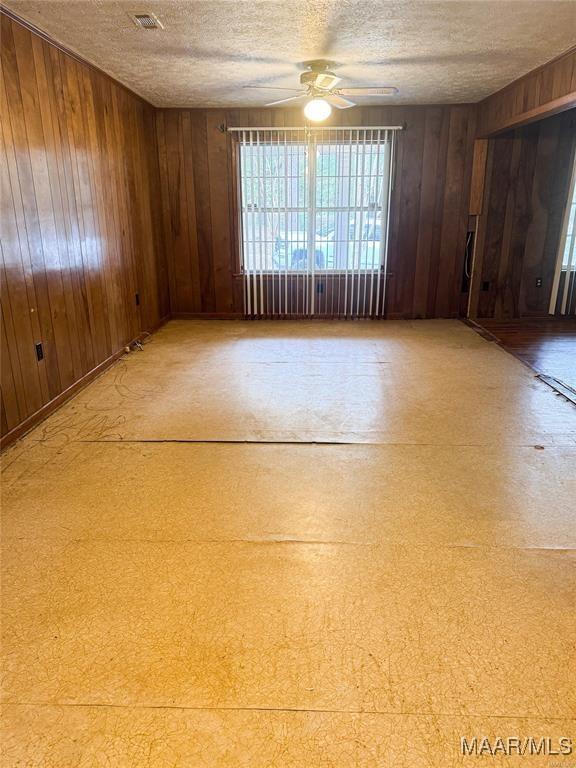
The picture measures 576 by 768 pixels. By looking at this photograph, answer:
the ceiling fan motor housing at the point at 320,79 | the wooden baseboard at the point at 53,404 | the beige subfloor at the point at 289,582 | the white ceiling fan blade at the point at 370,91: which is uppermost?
the ceiling fan motor housing at the point at 320,79

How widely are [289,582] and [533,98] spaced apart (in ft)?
15.0

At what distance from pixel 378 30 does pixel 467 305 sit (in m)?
3.66

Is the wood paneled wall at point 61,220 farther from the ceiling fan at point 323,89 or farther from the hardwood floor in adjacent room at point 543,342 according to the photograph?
the hardwood floor in adjacent room at point 543,342

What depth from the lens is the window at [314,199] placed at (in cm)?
587

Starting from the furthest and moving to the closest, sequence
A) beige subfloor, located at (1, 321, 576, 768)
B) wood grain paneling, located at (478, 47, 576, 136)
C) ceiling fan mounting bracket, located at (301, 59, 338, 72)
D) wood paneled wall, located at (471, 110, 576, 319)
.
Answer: wood paneled wall, located at (471, 110, 576, 319) → ceiling fan mounting bracket, located at (301, 59, 338, 72) → wood grain paneling, located at (478, 47, 576, 136) → beige subfloor, located at (1, 321, 576, 768)

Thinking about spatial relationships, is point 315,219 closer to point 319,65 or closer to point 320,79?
point 320,79

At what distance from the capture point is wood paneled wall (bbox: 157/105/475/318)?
19.3 feet

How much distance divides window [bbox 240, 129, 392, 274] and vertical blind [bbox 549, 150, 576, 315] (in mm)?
2083

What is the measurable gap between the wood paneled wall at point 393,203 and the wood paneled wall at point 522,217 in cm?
29

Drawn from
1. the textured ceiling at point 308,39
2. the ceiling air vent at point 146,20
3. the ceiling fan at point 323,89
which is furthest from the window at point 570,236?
the ceiling air vent at point 146,20

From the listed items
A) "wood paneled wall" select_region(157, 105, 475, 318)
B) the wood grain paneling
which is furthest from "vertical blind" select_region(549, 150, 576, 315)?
the wood grain paneling

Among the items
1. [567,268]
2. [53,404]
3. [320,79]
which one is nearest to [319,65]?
[320,79]

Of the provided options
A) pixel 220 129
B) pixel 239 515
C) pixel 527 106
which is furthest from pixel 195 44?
pixel 239 515

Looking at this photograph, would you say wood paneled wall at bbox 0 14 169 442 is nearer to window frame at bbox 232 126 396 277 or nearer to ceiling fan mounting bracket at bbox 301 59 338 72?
window frame at bbox 232 126 396 277
